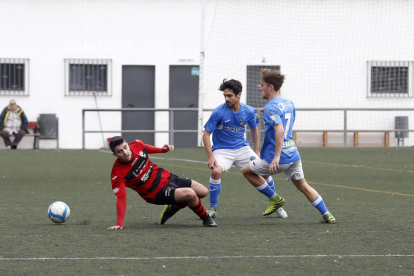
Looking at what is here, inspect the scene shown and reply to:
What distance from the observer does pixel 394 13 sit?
1995 centimetres

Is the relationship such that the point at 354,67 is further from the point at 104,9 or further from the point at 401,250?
the point at 401,250

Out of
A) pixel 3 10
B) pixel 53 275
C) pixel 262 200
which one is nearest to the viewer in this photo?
pixel 53 275

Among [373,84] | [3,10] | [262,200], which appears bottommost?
[262,200]

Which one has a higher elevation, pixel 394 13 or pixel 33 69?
pixel 394 13

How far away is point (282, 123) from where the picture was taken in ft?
18.8

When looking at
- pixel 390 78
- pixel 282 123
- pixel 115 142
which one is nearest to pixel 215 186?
pixel 282 123

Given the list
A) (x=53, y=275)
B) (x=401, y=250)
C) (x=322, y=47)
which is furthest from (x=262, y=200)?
(x=322, y=47)

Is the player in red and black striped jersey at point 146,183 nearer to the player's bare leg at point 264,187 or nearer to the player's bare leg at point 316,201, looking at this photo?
the player's bare leg at point 264,187

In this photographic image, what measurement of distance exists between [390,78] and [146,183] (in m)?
15.8

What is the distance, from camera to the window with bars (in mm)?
20125

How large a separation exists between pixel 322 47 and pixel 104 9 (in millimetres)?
6557

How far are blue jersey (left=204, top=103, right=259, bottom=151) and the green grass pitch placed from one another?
2.29 feet

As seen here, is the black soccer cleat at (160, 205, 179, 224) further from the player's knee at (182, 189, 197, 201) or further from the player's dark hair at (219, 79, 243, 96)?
the player's dark hair at (219, 79, 243, 96)

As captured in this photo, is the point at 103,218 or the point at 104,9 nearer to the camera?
the point at 103,218
